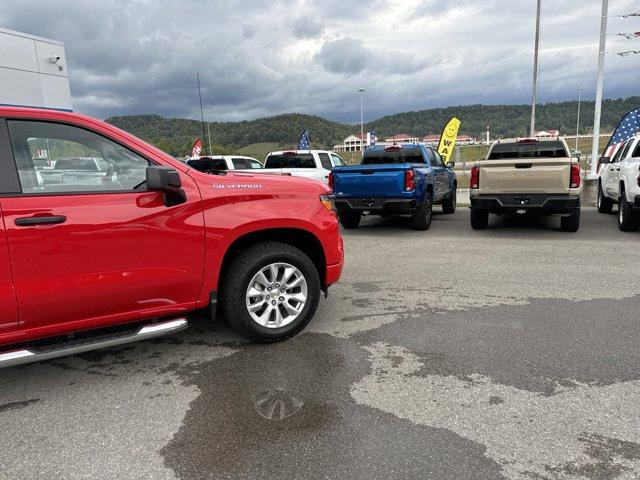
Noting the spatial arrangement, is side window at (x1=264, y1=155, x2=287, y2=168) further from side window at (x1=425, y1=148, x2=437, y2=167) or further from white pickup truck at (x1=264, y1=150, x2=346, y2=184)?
side window at (x1=425, y1=148, x2=437, y2=167)

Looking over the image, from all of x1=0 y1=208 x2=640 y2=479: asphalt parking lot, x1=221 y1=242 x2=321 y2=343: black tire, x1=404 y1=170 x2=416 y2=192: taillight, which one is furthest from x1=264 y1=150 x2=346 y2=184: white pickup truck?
x1=221 y1=242 x2=321 y2=343: black tire

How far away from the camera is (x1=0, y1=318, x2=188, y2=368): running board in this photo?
286 cm

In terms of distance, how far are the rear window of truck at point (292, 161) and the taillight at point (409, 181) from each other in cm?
556

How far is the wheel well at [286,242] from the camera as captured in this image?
→ 3.84 m

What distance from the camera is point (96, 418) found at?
9.57 ft

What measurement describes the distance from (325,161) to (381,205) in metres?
5.71

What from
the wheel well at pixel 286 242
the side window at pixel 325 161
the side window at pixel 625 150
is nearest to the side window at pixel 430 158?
the side window at pixel 325 161

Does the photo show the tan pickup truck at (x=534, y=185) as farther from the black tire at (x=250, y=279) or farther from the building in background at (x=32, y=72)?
the building in background at (x=32, y=72)

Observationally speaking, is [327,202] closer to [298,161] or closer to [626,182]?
[626,182]

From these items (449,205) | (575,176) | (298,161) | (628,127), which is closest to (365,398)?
(575,176)

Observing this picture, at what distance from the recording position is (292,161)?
1430 centimetres

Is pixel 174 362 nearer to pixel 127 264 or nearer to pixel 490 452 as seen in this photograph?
pixel 127 264

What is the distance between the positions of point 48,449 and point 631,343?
13.9ft

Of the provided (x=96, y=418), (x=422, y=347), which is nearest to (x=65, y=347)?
(x=96, y=418)
